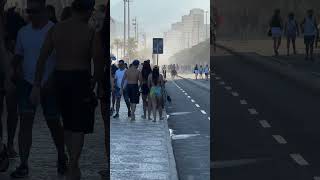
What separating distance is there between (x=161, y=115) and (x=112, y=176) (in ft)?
24.7

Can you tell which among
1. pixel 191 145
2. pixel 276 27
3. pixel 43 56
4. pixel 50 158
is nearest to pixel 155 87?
pixel 191 145

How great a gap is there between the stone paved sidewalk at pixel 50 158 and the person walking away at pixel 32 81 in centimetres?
18

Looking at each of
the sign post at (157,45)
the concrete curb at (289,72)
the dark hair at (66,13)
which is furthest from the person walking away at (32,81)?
the sign post at (157,45)

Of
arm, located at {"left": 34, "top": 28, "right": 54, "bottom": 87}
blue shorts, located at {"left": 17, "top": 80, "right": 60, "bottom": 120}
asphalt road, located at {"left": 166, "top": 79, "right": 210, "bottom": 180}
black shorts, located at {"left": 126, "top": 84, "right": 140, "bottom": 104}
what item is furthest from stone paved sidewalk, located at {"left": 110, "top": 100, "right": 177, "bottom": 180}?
arm, located at {"left": 34, "top": 28, "right": 54, "bottom": 87}

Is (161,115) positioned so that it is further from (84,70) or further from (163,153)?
(84,70)

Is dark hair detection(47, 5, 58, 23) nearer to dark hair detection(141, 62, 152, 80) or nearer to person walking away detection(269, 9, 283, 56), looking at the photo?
person walking away detection(269, 9, 283, 56)

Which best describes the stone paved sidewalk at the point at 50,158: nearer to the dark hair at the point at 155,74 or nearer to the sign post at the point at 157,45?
the dark hair at the point at 155,74

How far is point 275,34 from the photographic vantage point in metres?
4.36

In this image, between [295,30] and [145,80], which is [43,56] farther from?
[145,80]

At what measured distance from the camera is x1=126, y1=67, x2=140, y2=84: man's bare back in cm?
1295

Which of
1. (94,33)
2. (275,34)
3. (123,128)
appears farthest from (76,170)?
(123,128)

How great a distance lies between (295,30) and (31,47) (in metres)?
1.69

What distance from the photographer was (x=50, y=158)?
5.59 m

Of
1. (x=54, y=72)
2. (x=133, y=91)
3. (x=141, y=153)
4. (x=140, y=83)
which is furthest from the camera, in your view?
(x=140, y=83)
